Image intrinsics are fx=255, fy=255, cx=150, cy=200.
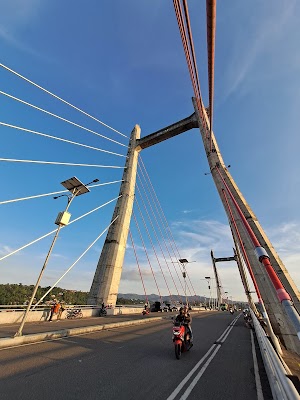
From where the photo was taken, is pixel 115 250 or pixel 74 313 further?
pixel 115 250

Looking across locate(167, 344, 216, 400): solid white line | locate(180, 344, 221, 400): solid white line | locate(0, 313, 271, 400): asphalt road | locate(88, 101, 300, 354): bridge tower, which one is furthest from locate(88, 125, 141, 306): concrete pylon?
locate(167, 344, 216, 400): solid white line

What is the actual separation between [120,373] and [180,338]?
3.16m

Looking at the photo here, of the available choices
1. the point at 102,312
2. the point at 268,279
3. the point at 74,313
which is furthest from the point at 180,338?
the point at 102,312

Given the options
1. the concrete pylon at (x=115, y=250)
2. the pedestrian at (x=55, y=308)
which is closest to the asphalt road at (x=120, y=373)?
the pedestrian at (x=55, y=308)

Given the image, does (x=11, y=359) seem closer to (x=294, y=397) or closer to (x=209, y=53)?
(x=294, y=397)

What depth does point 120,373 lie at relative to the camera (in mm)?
6430

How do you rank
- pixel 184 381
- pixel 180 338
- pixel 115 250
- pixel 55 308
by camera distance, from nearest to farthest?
1. pixel 184 381
2. pixel 180 338
3. pixel 55 308
4. pixel 115 250

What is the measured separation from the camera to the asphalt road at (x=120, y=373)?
5137 millimetres

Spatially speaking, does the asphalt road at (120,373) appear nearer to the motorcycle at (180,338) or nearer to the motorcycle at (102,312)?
the motorcycle at (180,338)

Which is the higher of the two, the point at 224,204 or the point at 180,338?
the point at 224,204

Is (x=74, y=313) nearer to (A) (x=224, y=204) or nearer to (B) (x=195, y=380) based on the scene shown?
(A) (x=224, y=204)

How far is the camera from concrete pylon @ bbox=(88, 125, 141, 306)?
2641 centimetres

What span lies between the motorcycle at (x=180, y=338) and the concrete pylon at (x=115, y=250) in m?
17.5

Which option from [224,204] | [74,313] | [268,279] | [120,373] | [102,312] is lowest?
[120,373]
